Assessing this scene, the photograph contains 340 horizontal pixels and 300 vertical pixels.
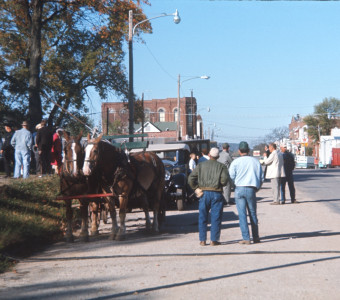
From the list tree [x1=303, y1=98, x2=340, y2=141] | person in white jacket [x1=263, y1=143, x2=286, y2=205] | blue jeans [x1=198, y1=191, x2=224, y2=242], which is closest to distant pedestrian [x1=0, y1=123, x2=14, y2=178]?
A: person in white jacket [x1=263, y1=143, x2=286, y2=205]

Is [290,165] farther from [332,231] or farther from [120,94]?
[120,94]

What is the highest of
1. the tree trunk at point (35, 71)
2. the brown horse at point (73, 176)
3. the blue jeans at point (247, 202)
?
the tree trunk at point (35, 71)

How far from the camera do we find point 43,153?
17.3 meters

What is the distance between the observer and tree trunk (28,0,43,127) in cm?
2614

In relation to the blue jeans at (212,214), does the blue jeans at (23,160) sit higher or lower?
higher

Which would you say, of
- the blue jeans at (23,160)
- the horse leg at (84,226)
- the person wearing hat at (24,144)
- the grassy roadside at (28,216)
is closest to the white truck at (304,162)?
the blue jeans at (23,160)

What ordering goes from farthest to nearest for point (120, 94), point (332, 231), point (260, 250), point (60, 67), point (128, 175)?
1. point (120, 94)
2. point (60, 67)
3. point (332, 231)
4. point (128, 175)
5. point (260, 250)

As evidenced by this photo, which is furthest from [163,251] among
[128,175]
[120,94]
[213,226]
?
[120,94]

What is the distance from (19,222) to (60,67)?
25.9 meters

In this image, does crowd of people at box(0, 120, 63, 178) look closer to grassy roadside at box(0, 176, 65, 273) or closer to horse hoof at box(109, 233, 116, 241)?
grassy roadside at box(0, 176, 65, 273)

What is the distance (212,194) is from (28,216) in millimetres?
3737

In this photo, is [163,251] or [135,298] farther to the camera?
[163,251]

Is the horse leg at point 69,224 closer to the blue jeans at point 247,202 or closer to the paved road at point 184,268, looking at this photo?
the paved road at point 184,268

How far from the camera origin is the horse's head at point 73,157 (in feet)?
35.4
